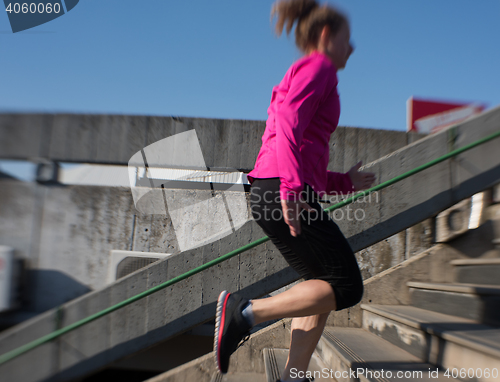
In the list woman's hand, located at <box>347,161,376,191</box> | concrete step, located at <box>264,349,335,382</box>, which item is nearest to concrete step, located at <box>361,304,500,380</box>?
concrete step, located at <box>264,349,335,382</box>

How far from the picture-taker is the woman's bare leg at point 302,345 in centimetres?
136

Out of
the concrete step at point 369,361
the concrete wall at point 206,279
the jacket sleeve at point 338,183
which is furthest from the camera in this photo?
the concrete wall at point 206,279

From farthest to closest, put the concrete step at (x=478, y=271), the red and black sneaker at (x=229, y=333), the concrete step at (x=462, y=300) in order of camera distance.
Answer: the concrete step at (x=478, y=271) < the concrete step at (x=462, y=300) < the red and black sneaker at (x=229, y=333)

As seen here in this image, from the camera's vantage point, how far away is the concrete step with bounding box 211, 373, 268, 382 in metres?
2.06

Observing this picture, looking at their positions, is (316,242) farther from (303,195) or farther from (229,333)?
(229,333)

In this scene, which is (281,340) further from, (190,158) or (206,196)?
(190,158)

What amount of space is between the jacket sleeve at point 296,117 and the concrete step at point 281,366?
108 centimetres

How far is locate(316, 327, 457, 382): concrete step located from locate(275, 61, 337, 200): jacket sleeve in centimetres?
100

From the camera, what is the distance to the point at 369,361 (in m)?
1.71

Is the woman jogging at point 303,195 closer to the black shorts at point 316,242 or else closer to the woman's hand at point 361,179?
the black shorts at point 316,242

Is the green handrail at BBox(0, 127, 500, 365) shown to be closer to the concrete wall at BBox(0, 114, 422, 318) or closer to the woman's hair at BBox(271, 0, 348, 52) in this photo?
the woman's hair at BBox(271, 0, 348, 52)

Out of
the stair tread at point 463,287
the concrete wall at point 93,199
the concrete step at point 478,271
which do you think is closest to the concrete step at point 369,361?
the stair tread at point 463,287

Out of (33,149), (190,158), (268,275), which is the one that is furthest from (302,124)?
(33,149)

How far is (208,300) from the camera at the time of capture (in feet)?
7.51
